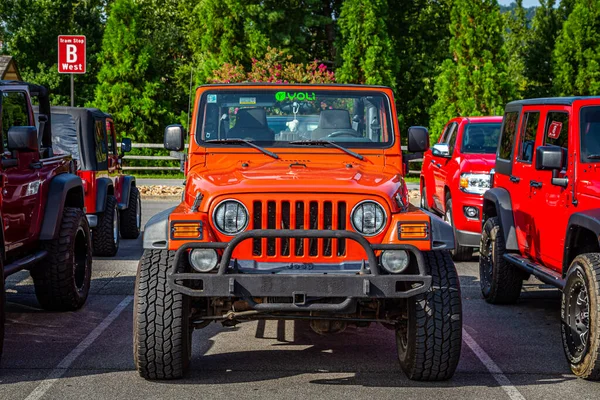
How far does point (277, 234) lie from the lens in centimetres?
568

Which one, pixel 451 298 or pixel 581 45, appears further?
pixel 581 45

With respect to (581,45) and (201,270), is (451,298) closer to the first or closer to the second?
(201,270)

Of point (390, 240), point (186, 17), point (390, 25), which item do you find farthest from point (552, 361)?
point (186, 17)

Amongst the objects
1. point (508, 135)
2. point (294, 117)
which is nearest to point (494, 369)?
point (294, 117)

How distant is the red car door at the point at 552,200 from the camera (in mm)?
7586

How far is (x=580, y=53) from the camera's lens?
3344cm

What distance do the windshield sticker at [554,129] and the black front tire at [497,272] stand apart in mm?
1240

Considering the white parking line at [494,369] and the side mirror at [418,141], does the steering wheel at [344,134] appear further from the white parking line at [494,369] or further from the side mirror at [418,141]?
the white parking line at [494,369]

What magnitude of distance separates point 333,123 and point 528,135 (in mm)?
2031

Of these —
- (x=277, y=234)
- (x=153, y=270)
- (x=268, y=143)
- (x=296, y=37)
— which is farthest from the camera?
(x=296, y=37)

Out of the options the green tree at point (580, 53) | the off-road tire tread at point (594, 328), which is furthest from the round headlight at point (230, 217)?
the green tree at point (580, 53)

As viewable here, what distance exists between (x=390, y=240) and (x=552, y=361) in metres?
1.84

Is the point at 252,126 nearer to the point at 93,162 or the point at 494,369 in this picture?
the point at 494,369

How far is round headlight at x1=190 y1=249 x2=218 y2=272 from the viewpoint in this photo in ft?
19.3
